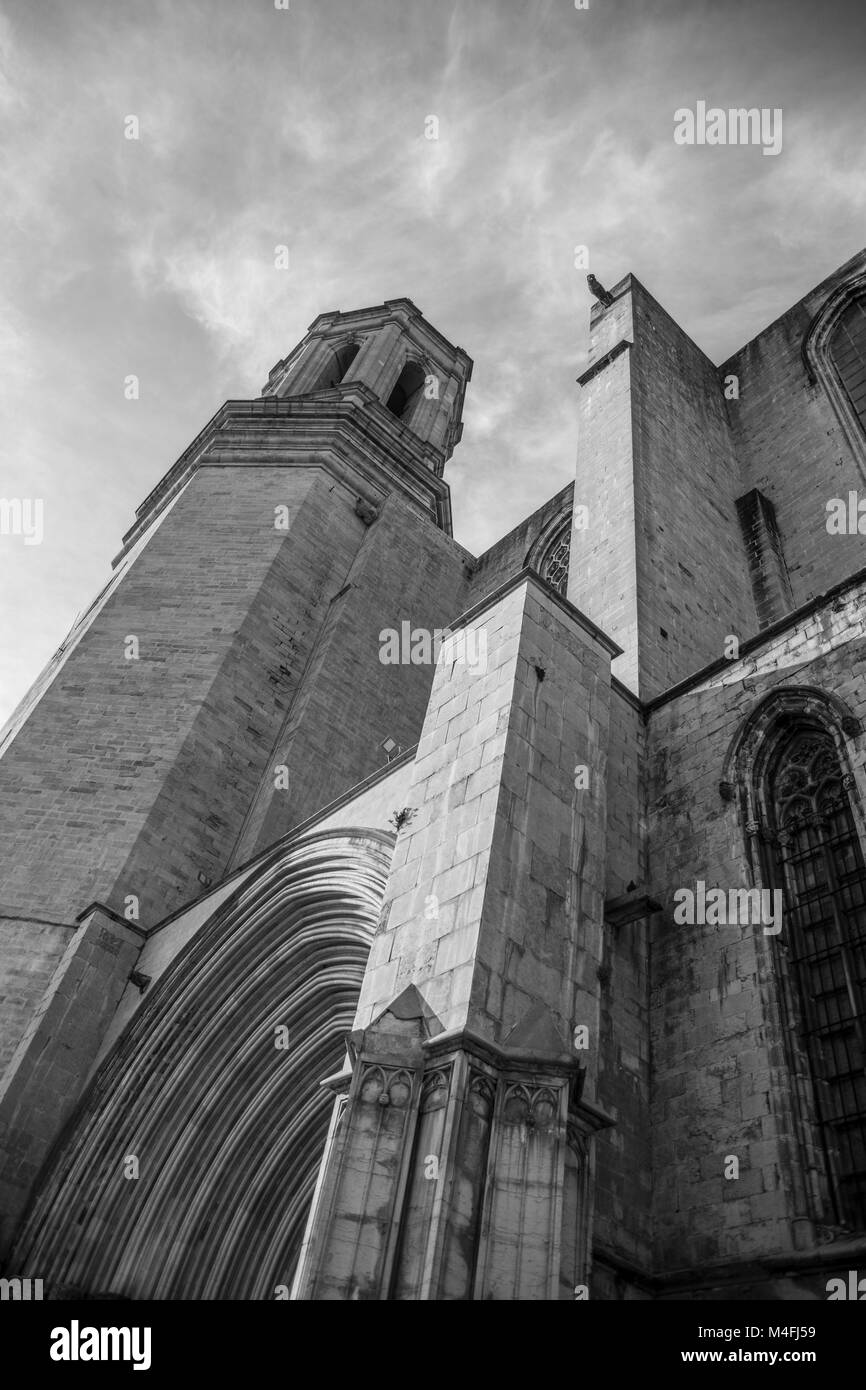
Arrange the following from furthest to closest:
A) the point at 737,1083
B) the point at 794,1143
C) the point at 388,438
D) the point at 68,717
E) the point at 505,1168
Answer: the point at 388,438, the point at 68,717, the point at 737,1083, the point at 794,1143, the point at 505,1168

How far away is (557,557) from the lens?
1717cm

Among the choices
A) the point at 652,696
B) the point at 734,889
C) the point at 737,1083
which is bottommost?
the point at 737,1083

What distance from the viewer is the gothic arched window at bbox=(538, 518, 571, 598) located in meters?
16.9

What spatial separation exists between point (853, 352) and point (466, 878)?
11.4m

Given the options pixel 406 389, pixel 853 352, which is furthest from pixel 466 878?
pixel 406 389

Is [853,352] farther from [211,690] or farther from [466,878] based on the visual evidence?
[466,878]

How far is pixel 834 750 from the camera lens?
6480 mm

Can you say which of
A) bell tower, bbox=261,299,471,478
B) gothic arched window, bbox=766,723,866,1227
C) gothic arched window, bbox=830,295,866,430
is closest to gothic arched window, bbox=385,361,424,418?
bell tower, bbox=261,299,471,478

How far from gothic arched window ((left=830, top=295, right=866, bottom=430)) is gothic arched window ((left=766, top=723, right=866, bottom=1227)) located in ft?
24.3

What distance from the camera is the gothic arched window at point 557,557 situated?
16.9 metres

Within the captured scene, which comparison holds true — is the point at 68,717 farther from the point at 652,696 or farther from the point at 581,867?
the point at 581,867

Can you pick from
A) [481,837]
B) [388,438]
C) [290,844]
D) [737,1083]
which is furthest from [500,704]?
[388,438]

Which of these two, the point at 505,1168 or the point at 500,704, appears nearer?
the point at 505,1168
